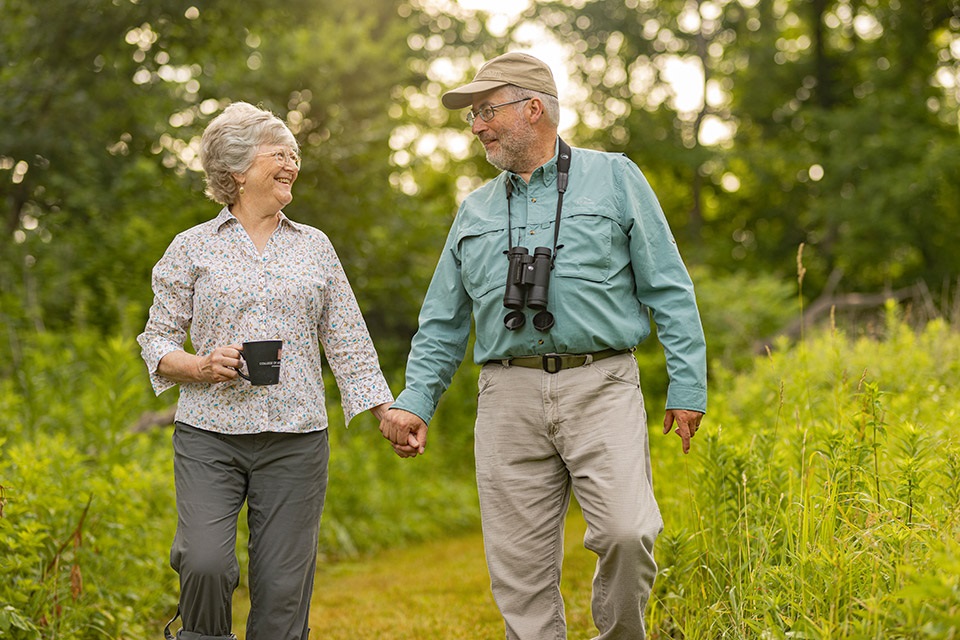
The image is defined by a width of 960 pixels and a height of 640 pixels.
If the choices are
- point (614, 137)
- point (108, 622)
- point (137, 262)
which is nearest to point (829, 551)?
point (108, 622)

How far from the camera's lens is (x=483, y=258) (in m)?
3.84

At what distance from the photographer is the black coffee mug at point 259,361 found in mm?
3398

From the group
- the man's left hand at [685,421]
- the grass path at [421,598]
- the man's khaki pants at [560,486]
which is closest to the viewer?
the man's khaki pants at [560,486]

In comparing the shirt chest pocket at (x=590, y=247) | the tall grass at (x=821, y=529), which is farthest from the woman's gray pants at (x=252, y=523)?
the tall grass at (x=821, y=529)

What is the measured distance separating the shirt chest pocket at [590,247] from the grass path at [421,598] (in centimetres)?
204

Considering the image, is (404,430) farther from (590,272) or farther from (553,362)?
(590,272)

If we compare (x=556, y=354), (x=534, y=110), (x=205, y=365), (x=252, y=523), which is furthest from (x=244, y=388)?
(x=534, y=110)

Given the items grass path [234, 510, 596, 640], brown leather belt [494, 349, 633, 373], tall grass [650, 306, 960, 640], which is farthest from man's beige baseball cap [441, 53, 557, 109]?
grass path [234, 510, 596, 640]

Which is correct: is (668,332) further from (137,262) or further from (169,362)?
(137,262)

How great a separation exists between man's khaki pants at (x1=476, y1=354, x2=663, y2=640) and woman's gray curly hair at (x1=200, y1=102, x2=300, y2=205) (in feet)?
3.75

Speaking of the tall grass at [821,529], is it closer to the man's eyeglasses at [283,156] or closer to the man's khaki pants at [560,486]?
the man's khaki pants at [560,486]

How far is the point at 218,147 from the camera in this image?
3680 mm

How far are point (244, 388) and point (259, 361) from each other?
18 centimetres

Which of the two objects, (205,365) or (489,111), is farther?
(489,111)
